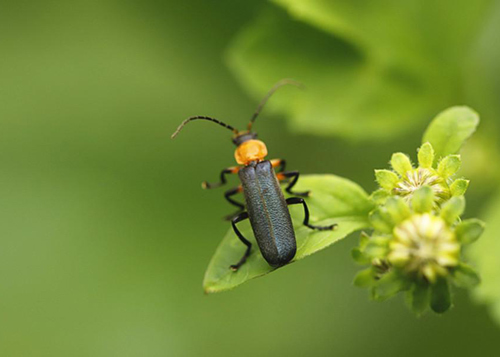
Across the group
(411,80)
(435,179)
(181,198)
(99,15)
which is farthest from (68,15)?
(435,179)

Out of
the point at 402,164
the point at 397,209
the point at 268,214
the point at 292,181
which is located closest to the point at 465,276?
the point at 397,209

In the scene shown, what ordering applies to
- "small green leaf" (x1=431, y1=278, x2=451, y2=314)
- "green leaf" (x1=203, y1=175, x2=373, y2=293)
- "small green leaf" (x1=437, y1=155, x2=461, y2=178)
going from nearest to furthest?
"small green leaf" (x1=431, y1=278, x2=451, y2=314) → "small green leaf" (x1=437, y1=155, x2=461, y2=178) → "green leaf" (x1=203, y1=175, x2=373, y2=293)

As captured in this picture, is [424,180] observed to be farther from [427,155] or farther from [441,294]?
[441,294]

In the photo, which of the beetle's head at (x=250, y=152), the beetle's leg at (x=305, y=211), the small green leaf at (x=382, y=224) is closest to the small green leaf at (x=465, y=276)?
the small green leaf at (x=382, y=224)

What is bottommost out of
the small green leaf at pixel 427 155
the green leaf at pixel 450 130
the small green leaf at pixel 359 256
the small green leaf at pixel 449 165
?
the small green leaf at pixel 359 256

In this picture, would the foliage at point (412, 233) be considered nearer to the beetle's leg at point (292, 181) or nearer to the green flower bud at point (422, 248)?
the green flower bud at point (422, 248)

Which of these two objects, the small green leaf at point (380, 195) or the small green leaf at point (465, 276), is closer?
the small green leaf at point (465, 276)

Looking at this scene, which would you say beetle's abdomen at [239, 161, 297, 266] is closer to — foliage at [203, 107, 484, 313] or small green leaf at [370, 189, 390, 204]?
foliage at [203, 107, 484, 313]

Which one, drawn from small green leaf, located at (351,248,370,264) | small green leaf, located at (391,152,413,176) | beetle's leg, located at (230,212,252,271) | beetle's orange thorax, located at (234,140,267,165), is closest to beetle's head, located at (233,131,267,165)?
beetle's orange thorax, located at (234,140,267,165)
